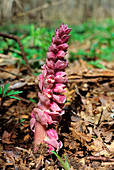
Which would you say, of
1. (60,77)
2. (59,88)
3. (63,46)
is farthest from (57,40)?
(59,88)

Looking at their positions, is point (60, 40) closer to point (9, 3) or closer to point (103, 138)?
point (103, 138)

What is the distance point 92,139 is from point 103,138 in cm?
13

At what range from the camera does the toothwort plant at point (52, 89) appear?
153cm

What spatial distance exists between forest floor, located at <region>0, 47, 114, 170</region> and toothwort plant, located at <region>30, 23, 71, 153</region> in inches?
5.2

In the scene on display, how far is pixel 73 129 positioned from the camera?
6.40 ft

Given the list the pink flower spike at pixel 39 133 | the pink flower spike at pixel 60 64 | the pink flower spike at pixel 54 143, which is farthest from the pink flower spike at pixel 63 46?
the pink flower spike at pixel 54 143

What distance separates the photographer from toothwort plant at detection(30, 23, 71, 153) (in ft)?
5.01

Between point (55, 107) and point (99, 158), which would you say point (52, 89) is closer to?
point (55, 107)

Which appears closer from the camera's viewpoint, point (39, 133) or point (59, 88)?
point (59, 88)

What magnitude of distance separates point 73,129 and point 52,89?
2.01 feet

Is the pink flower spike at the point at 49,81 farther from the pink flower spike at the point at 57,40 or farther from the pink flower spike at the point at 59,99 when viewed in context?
the pink flower spike at the point at 57,40

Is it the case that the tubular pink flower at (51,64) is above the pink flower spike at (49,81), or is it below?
above

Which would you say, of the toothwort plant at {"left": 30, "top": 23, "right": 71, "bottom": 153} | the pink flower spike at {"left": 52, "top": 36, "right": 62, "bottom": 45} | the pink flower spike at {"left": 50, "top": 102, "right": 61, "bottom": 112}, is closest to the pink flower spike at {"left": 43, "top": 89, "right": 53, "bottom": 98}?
the toothwort plant at {"left": 30, "top": 23, "right": 71, "bottom": 153}

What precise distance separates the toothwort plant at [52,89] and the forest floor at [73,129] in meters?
0.13
